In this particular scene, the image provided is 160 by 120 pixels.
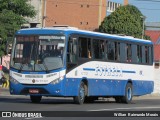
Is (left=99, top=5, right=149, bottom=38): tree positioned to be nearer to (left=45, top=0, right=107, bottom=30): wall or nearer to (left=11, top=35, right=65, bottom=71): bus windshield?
(left=45, top=0, right=107, bottom=30): wall

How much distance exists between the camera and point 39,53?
86.9 feet

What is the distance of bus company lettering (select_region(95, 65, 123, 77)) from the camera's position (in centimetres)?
2917

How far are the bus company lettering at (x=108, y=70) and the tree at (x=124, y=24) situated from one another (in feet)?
173

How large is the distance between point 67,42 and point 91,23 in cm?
7120

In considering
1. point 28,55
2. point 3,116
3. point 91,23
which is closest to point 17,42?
point 28,55

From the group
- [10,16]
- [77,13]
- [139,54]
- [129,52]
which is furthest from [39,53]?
A: [77,13]

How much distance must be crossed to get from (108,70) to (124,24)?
5513 centimetres

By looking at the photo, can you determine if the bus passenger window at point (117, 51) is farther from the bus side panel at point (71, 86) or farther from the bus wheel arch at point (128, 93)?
the bus side panel at point (71, 86)

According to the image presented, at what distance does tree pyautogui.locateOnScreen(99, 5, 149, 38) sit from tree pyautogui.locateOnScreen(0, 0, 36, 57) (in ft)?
106

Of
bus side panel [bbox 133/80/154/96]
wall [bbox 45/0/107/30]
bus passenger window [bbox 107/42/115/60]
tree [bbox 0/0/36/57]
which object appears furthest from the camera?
wall [bbox 45/0/107/30]

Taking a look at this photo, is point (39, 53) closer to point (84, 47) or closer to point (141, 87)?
point (84, 47)

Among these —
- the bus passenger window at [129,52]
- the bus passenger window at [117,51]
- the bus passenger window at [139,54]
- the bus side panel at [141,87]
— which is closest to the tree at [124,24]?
the bus side panel at [141,87]

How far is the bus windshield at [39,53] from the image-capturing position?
26266mm

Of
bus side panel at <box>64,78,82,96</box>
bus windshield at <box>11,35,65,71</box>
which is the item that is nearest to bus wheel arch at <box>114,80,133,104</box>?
bus side panel at <box>64,78,82,96</box>
